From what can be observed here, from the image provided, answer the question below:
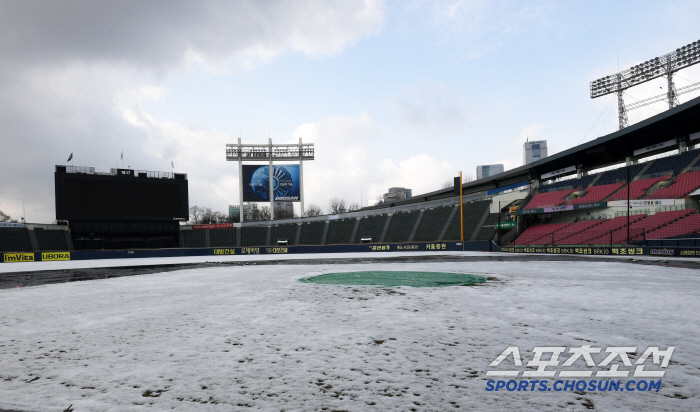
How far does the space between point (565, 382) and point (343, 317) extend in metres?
4.75

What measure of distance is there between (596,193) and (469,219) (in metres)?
15.3

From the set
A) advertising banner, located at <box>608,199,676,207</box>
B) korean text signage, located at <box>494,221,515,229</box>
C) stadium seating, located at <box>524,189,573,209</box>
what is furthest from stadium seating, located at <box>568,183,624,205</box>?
korean text signage, located at <box>494,221,515,229</box>

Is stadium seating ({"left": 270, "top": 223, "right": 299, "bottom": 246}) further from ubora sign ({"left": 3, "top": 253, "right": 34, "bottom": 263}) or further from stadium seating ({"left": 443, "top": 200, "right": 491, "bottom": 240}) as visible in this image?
ubora sign ({"left": 3, "top": 253, "right": 34, "bottom": 263})

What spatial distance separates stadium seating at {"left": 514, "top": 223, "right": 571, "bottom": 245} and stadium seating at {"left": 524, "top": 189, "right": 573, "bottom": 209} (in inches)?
102

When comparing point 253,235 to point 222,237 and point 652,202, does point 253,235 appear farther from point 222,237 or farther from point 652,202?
point 652,202

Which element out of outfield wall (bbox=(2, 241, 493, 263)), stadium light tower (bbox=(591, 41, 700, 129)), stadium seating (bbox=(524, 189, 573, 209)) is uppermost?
stadium light tower (bbox=(591, 41, 700, 129))

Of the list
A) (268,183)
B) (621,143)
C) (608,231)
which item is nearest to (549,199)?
(621,143)

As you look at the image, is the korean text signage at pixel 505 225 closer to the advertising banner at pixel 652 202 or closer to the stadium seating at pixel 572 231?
the stadium seating at pixel 572 231

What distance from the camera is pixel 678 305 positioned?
9172mm

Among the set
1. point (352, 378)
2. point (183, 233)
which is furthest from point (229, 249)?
point (352, 378)

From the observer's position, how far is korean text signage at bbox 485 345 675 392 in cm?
441

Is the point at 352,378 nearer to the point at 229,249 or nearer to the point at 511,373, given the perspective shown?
the point at 511,373

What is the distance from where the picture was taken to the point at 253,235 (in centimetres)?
6288

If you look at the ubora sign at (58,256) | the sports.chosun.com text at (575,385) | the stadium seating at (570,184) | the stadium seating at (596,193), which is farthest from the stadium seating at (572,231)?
the ubora sign at (58,256)
